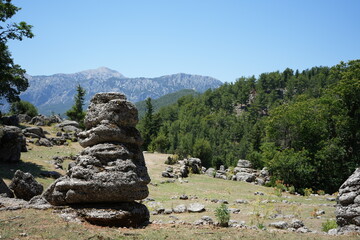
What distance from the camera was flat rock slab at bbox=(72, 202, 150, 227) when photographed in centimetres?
1085

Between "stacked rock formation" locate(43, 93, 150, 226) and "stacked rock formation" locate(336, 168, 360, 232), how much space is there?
29.2 feet

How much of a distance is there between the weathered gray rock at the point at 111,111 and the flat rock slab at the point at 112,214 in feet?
12.1

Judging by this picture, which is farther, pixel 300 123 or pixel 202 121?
pixel 202 121

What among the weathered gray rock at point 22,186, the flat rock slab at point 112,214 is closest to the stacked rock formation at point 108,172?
the flat rock slab at point 112,214

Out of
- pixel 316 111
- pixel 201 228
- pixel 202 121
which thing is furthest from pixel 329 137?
pixel 202 121

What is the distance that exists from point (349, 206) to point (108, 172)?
1085cm

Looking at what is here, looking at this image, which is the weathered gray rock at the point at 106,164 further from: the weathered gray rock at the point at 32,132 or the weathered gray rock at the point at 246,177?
the weathered gray rock at the point at 32,132

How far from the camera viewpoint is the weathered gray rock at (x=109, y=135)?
A: 41.3ft

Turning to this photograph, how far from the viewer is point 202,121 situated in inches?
5586

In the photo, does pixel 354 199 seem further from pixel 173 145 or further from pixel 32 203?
pixel 173 145

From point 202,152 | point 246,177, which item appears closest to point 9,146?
point 246,177

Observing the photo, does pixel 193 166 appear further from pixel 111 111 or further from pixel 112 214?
pixel 112 214

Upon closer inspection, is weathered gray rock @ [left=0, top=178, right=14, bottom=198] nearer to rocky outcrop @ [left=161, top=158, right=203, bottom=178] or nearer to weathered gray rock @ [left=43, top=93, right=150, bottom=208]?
weathered gray rock @ [left=43, top=93, right=150, bottom=208]

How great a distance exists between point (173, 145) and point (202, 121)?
4112 cm
